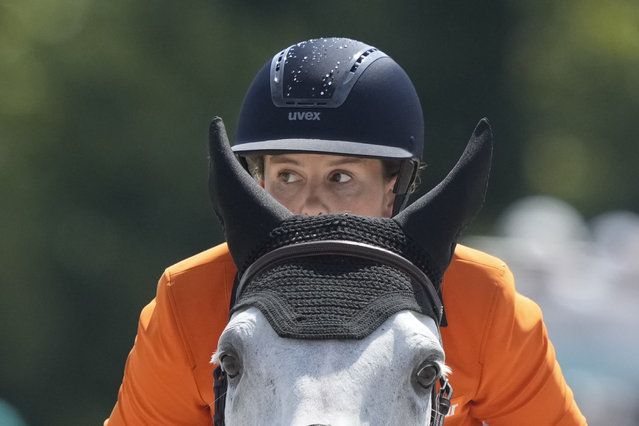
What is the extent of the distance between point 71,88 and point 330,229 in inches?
465

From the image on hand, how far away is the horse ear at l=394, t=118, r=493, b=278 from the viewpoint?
339cm

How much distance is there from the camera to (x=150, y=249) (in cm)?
1407

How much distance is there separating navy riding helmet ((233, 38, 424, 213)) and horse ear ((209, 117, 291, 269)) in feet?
3.44

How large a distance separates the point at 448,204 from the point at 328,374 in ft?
2.07

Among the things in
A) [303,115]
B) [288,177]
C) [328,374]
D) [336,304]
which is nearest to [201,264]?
[288,177]

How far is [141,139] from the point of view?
14.4 meters

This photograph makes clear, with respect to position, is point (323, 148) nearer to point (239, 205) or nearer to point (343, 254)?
point (239, 205)

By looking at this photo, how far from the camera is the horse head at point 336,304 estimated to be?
3021 millimetres

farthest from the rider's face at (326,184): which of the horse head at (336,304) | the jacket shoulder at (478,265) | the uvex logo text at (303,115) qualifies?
the horse head at (336,304)

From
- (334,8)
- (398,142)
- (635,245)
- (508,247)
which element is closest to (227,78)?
(334,8)

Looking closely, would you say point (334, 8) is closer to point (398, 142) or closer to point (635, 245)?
point (635, 245)

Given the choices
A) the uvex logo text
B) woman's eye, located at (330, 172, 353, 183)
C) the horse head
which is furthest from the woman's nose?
the horse head

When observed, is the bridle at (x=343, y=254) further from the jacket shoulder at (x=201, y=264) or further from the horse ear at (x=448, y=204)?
the jacket shoulder at (x=201, y=264)

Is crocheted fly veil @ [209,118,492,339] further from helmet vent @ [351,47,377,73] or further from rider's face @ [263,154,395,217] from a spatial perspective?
helmet vent @ [351,47,377,73]
